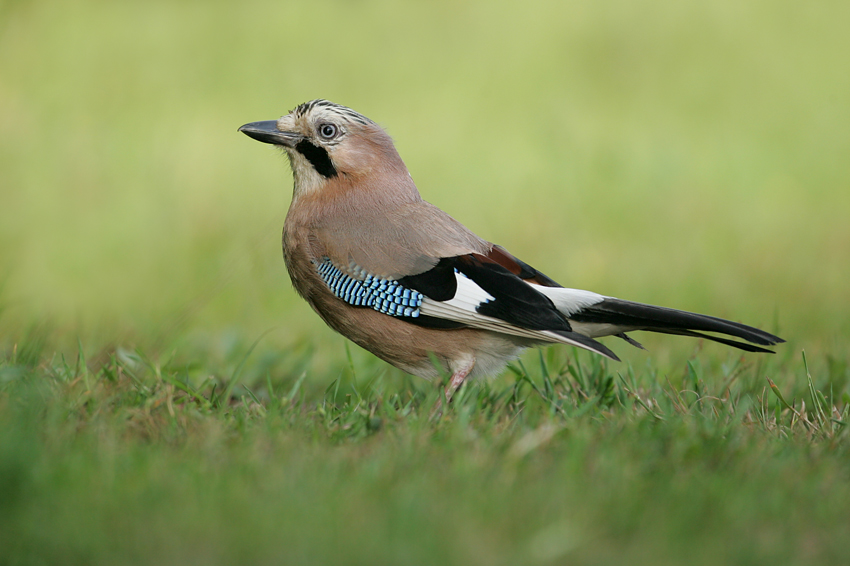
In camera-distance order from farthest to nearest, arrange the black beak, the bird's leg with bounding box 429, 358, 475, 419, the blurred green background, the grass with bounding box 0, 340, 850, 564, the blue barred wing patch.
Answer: the blurred green background, the black beak, the bird's leg with bounding box 429, 358, 475, 419, the blue barred wing patch, the grass with bounding box 0, 340, 850, 564

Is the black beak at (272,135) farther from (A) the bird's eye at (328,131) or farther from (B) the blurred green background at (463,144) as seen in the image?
(B) the blurred green background at (463,144)

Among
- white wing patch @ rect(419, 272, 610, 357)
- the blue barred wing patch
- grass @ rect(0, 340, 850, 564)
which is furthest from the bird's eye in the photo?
grass @ rect(0, 340, 850, 564)

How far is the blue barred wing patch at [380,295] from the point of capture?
4.13 metres

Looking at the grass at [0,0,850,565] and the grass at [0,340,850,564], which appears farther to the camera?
the grass at [0,0,850,565]

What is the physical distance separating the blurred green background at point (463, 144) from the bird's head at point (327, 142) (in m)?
1.42

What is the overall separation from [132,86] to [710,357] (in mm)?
7658

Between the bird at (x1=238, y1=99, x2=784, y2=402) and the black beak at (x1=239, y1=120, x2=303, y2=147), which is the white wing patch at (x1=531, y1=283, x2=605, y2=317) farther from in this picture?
the black beak at (x1=239, y1=120, x2=303, y2=147)

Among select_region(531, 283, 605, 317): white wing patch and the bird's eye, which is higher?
the bird's eye


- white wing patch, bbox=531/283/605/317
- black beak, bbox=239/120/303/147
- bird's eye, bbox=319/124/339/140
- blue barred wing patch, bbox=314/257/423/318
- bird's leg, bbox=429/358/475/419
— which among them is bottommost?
bird's leg, bbox=429/358/475/419

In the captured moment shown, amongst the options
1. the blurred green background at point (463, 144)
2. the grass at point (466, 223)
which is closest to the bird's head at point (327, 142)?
the grass at point (466, 223)

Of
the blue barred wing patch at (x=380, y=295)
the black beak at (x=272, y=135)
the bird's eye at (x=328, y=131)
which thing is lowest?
the blue barred wing patch at (x=380, y=295)

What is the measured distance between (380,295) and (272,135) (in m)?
1.13

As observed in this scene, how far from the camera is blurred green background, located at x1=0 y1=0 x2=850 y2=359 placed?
747cm

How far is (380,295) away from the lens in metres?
4.16
